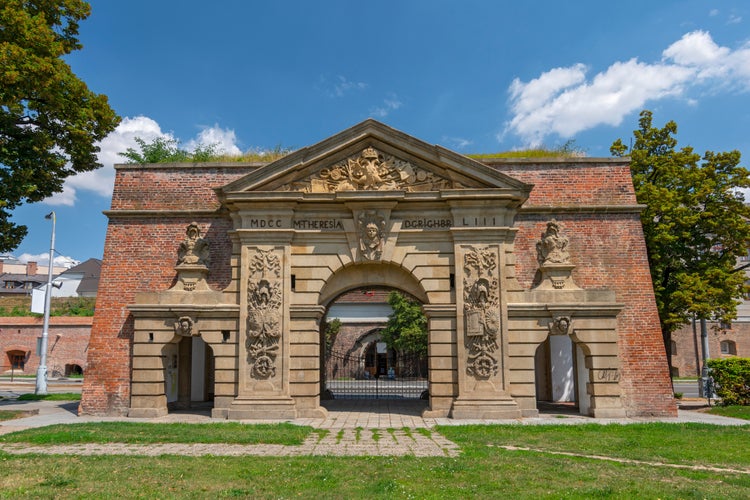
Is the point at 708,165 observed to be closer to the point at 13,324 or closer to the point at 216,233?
the point at 216,233

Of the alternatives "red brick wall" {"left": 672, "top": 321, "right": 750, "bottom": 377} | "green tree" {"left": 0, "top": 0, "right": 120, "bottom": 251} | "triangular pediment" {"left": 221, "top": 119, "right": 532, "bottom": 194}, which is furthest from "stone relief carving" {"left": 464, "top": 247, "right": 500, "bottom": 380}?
"red brick wall" {"left": 672, "top": 321, "right": 750, "bottom": 377}

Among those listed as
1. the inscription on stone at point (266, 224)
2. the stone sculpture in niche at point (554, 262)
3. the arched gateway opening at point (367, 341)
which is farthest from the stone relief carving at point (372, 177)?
the arched gateway opening at point (367, 341)

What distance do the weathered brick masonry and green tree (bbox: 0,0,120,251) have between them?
5.25ft

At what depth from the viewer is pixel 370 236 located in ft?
50.4

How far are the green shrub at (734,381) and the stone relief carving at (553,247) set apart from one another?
708 cm

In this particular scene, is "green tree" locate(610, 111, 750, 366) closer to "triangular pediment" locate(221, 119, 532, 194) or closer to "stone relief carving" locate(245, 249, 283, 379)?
"triangular pediment" locate(221, 119, 532, 194)

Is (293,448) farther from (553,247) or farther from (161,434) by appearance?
(553,247)

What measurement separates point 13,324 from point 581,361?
38575 millimetres

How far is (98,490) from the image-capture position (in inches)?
289

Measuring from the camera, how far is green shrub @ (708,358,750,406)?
17719 mm

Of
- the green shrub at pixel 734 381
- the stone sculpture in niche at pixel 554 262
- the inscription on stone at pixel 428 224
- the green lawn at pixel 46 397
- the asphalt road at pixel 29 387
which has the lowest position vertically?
the asphalt road at pixel 29 387

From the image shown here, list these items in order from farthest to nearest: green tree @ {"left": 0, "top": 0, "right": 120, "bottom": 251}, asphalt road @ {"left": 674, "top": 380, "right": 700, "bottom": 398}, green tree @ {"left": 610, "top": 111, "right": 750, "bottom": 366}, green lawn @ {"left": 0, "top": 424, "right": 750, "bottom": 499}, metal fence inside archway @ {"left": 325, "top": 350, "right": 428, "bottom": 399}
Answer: metal fence inside archway @ {"left": 325, "top": 350, "right": 428, "bottom": 399} → asphalt road @ {"left": 674, "top": 380, "right": 700, "bottom": 398} → green tree @ {"left": 610, "top": 111, "right": 750, "bottom": 366} → green tree @ {"left": 0, "top": 0, "right": 120, "bottom": 251} → green lawn @ {"left": 0, "top": 424, "right": 750, "bottom": 499}

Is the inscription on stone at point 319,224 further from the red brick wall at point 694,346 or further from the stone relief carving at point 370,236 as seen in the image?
the red brick wall at point 694,346

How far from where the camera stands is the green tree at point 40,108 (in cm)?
1440
